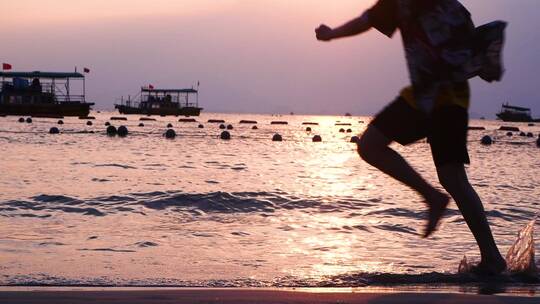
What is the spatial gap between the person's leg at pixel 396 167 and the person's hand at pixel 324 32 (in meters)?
0.59

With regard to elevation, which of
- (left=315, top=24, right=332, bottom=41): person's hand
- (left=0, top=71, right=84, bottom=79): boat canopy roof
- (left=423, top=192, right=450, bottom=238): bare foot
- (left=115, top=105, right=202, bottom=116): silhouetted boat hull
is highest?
(left=0, top=71, right=84, bottom=79): boat canopy roof

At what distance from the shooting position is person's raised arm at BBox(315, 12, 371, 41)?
388 centimetres

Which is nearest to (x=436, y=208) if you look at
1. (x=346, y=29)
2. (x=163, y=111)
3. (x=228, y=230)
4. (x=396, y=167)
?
(x=396, y=167)

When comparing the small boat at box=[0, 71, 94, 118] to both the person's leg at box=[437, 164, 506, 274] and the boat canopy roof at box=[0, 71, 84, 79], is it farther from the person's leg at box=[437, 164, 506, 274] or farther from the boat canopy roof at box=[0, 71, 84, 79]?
the person's leg at box=[437, 164, 506, 274]

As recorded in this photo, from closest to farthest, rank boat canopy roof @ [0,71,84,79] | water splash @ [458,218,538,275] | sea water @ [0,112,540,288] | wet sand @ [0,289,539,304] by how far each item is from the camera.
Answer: wet sand @ [0,289,539,304] → water splash @ [458,218,538,275] → sea water @ [0,112,540,288] → boat canopy roof @ [0,71,84,79]

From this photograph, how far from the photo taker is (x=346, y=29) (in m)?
3.90

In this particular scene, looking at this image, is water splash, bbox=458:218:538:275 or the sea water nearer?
water splash, bbox=458:218:538:275

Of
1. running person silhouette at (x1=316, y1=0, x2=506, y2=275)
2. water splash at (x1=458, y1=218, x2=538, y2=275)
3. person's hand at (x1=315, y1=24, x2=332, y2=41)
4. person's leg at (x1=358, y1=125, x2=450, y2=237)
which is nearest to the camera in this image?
running person silhouette at (x1=316, y1=0, x2=506, y2=275)

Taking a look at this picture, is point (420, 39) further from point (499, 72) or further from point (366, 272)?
point (366, 272)

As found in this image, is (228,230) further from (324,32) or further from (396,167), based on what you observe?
(324,32)

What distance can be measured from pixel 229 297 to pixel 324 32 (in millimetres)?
1572

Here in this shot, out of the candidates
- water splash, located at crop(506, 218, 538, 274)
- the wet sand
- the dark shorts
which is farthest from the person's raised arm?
water splash, located at crop(506, 218, 538, 274)

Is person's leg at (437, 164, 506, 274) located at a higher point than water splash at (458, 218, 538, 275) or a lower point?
higher

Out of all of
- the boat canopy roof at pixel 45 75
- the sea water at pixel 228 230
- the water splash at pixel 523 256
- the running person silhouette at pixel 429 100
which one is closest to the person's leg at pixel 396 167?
the running person silhouette at pixel 429 100
